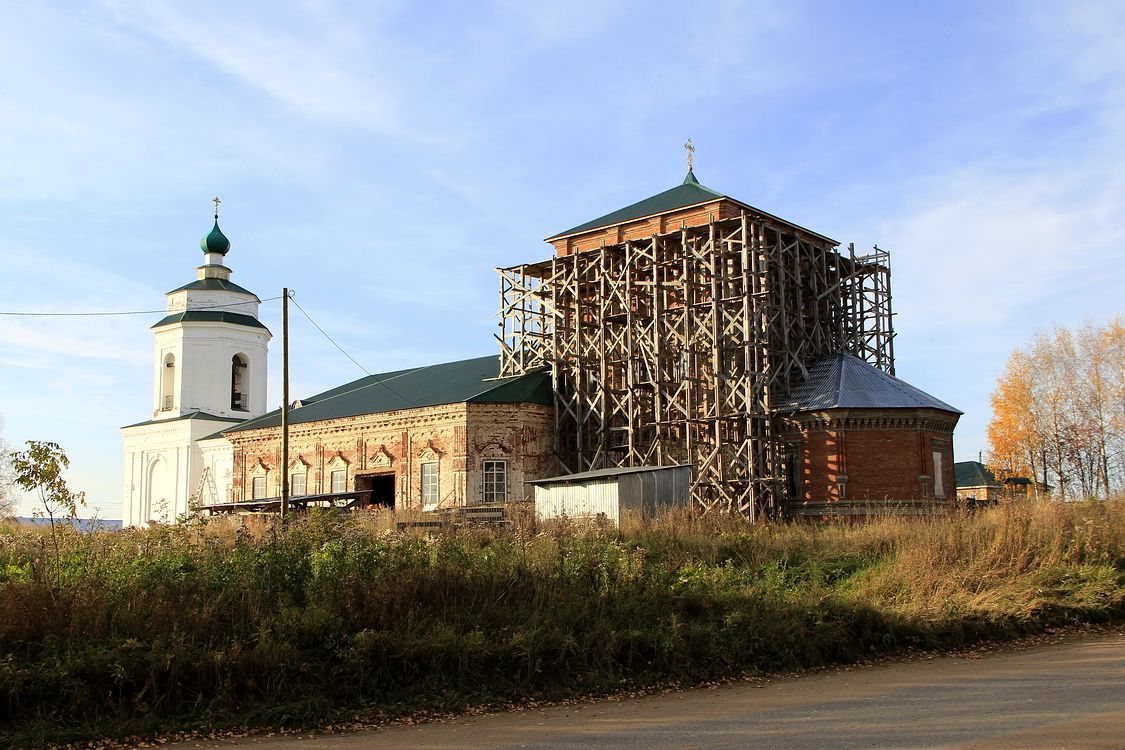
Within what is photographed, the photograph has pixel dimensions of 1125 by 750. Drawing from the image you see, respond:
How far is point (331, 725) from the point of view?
11062 mm

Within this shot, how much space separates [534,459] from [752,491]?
25.4 feet

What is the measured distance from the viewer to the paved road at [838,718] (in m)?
9.49

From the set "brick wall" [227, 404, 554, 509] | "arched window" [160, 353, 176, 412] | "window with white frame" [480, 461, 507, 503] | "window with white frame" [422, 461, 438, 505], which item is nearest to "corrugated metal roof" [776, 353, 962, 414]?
"brick wall" [227, 404, 554, 509]

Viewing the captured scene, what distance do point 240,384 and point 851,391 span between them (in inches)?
1130

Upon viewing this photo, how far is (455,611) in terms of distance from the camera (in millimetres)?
13344

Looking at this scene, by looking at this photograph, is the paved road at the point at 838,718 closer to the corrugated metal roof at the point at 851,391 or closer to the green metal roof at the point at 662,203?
the corrugated metal roof at the point at 851,391

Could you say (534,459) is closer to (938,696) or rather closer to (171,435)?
(171,435)

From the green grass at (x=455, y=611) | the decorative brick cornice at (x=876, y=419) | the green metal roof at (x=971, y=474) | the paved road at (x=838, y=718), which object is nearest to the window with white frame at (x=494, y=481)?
the decorative brick cornice at (x=876, y=419)

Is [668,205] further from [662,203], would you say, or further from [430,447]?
[430,447]

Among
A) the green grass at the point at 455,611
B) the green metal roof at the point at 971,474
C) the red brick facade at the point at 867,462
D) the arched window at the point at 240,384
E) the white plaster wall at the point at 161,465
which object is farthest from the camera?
the green metal roof at the point at 971,474

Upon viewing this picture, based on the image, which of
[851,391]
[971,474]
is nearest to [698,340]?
[851,391]

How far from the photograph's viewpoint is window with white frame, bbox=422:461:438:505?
114ft

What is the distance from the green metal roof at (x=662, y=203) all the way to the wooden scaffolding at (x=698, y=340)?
121 cm

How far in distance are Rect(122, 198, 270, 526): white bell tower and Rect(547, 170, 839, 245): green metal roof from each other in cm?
1692
